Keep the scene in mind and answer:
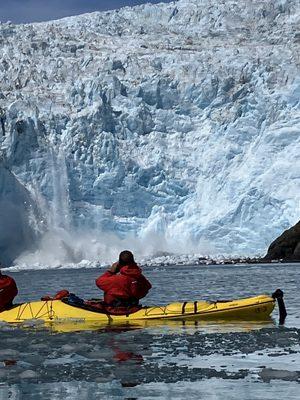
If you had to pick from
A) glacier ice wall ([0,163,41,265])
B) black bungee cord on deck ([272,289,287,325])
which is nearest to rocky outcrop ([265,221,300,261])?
glacier ice wall ([0,163,41,265])

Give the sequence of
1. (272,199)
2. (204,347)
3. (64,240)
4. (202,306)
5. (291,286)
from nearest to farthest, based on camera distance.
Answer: (204,347) → (202,306) → (291,286) → (272,199) → (64,240)

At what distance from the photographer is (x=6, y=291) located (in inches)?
535

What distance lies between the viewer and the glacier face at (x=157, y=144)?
5631 cm

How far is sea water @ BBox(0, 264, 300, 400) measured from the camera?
7.03 metres

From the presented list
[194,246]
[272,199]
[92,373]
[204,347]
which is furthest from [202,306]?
[194,246]

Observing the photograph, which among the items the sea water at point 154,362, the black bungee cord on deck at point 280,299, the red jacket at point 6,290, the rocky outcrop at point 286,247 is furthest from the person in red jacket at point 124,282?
the rocky outcrop at point 286,247

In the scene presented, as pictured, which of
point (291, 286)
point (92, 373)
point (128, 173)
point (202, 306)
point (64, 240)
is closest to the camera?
point (92, 373)

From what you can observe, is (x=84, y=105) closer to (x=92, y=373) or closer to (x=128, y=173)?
(x=128, y=173)

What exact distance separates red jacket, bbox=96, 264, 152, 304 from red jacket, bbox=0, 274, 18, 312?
→ 1.80 m

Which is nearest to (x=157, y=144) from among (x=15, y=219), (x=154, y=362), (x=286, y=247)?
(x=15, y=219)

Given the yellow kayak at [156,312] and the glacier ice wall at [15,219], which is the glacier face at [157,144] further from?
the yellow kayak at [156,312]

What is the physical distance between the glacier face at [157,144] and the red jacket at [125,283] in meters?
41.8

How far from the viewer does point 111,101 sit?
192 feet

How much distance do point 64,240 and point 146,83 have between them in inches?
Result: 558
